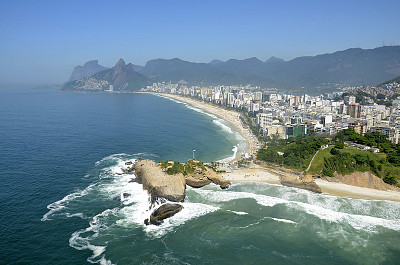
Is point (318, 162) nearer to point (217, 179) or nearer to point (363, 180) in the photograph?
point (363, 180)

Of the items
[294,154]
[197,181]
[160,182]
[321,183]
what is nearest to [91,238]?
[160,182]

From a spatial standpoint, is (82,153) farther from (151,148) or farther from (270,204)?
(270,204)

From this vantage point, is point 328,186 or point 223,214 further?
point 328,186

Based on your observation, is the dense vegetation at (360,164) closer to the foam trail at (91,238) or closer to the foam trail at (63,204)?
the foam trail at (91,238)

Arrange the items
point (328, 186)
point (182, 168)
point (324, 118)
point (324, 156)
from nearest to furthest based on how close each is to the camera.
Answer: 1. point (328, 186)
2. point (182, 168)
3. point (324, 156)
4. point (324, 118)

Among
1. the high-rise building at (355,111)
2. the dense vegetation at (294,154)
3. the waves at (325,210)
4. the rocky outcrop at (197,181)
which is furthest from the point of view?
the high-rise building at (355,111)

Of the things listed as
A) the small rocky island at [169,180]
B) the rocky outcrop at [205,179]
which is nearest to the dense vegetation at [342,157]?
the rocky outcrop at [205,179]

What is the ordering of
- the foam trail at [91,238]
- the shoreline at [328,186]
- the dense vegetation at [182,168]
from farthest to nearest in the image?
the dense vegetation at [182,168]
the shoreline at [328,186]
the foam trail at [91,238]
